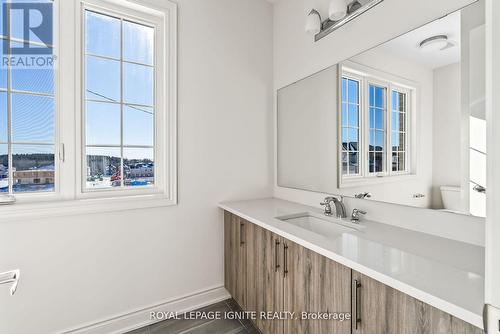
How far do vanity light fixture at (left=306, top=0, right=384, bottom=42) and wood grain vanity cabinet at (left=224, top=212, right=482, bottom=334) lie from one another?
1487 mm

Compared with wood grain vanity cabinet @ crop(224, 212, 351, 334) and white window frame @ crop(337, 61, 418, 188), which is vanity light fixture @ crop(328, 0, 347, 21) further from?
wood grain vanity cabinet @ crop(224, 212, 351, 334)

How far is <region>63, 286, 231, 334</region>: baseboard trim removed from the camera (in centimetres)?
165

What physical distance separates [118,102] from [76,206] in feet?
2.66

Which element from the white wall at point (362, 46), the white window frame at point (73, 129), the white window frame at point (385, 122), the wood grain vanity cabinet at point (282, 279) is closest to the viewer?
the wood grain vanity cabinet at point (282, 279)

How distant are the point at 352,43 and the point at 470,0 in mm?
610

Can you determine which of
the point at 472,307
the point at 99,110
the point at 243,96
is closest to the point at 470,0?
the point at 472,307

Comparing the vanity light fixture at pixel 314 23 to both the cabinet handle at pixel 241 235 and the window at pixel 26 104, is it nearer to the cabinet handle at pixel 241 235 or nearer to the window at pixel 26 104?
the cabinet handle at pixel 241 235

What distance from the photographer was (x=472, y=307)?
0.61m

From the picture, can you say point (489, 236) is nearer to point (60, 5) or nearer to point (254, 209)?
point (254, 209)

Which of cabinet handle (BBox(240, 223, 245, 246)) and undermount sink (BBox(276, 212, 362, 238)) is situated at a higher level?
undermount sink (BBox(276, 212, 362, 238))

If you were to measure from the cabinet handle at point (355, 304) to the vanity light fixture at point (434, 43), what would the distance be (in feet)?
3.91

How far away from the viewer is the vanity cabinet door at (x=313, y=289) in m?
0.98

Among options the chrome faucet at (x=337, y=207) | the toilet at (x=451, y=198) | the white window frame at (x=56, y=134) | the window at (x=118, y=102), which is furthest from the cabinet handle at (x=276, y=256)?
the white window frame at (x=56, y=134)

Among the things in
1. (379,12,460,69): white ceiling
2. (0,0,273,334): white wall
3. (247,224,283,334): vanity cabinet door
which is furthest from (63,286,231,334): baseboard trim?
(379,12,460,69): white ceiling
